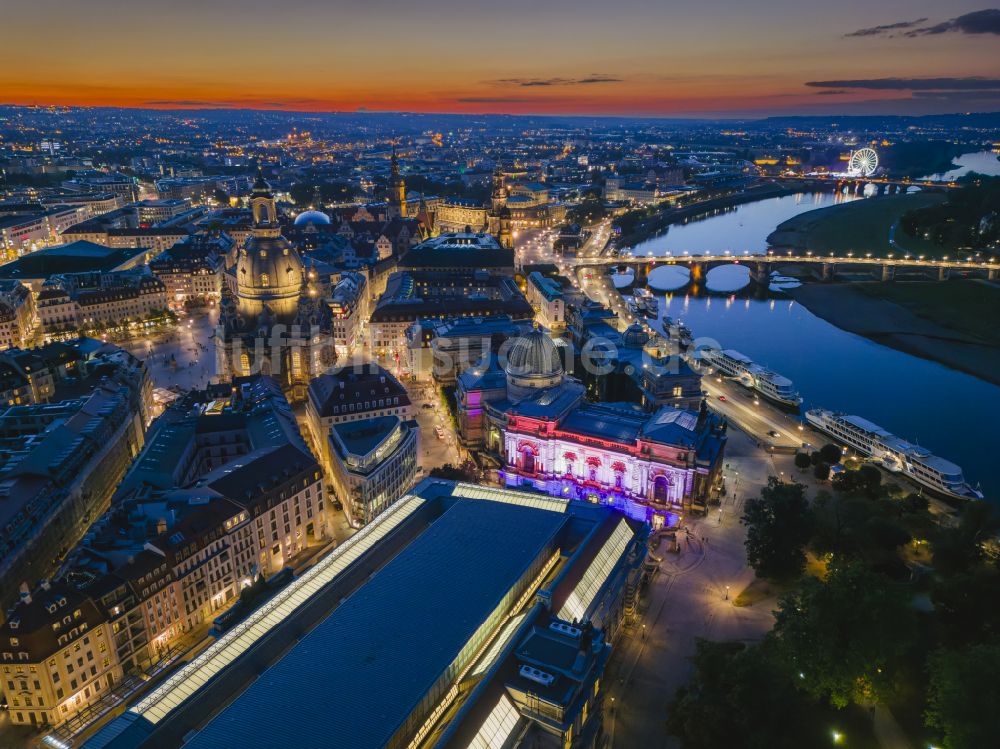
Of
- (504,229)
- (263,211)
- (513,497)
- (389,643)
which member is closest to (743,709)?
(389,643)

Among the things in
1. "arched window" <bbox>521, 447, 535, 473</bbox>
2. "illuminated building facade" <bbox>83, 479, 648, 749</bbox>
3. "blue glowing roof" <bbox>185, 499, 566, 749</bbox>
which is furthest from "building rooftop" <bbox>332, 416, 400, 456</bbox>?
"blue glowing roof" <bbox>185, 499, 566, 749</bbox>

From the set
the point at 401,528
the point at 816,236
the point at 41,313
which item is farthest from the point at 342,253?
the point at 816,236

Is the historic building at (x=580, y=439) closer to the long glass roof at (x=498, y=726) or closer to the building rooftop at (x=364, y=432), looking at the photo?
the building rooftop at (x=364, y=432)

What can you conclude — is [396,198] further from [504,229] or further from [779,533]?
[779,533]

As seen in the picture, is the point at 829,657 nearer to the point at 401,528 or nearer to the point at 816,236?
the point at 401,528

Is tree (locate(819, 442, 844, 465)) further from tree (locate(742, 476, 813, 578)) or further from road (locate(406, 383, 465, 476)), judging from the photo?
road (locate(406, 383, 465, 476))
